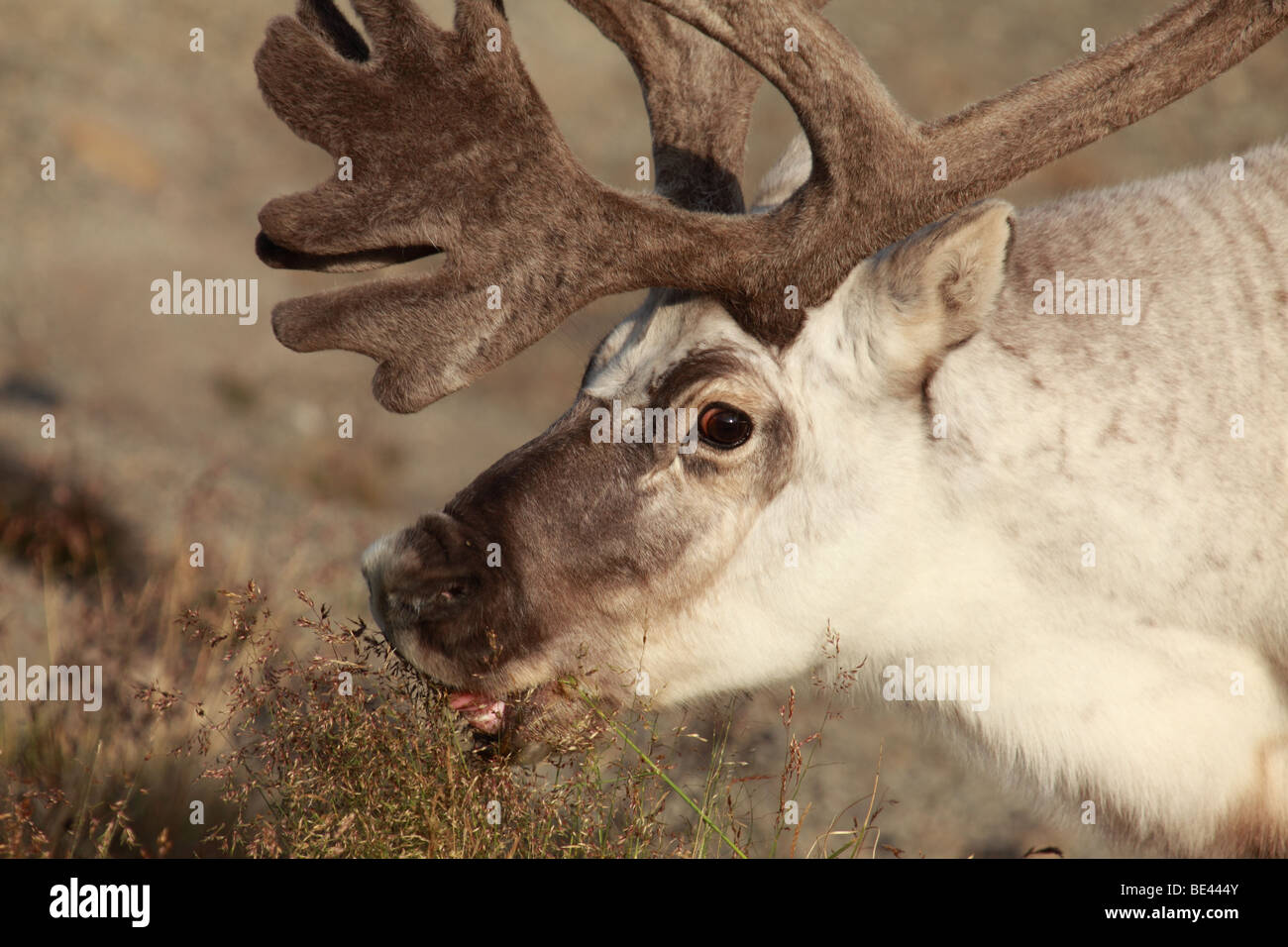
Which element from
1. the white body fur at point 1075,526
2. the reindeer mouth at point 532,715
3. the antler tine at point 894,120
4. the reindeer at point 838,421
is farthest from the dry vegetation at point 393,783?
the antler tine at point 894,120

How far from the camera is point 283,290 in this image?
47.1 ft

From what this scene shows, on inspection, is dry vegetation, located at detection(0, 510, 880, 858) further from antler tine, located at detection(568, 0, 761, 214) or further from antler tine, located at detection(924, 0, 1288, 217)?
antler tine, located at detection(568, 0, 761, 214)

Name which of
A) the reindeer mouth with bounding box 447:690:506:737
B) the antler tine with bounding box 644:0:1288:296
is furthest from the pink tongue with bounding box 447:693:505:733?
the antler tine with bounding box 644:0:1288:296

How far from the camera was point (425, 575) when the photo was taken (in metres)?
3.32

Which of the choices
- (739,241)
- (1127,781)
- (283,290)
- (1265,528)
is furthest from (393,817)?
(283,290)

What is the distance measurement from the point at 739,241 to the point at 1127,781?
192 centimetres

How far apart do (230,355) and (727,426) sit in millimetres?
10680

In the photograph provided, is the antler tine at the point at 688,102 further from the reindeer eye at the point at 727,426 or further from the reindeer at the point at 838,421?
the reindeer eye at the point at 727,426

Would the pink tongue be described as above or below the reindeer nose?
below

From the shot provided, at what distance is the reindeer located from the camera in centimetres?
330

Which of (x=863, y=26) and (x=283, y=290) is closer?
(x=283, y=290)

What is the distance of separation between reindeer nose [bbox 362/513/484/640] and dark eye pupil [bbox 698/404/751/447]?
0.73m
